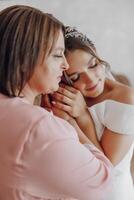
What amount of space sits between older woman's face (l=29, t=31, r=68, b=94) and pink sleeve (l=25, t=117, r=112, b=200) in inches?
5.7

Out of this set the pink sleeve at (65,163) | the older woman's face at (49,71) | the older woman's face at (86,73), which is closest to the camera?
the pink sleeve at (65,163)

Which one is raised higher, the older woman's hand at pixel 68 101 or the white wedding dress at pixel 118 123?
the older woman's hand at pixel 68 101

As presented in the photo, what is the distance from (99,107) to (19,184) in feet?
1.63

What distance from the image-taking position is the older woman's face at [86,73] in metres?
1.30

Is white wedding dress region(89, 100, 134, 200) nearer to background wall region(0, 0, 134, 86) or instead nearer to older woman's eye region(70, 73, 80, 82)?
older woman's eye region(70, 73, 80, 82)

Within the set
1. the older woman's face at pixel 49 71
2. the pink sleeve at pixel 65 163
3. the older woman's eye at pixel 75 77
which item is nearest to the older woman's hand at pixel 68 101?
the older woman's eye at pixel 75 77

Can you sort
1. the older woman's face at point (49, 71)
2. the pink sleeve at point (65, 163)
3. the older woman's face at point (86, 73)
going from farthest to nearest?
the older woman's face at point (86, 73) → the older woman's face at point (49, 71) → the pink sleeve at point (65, 163)

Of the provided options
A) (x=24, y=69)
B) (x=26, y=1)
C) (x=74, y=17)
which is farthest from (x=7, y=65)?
(x=74, y=17)

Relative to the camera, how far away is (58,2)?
179 centimetres

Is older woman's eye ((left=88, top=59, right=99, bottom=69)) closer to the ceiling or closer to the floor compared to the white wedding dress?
closer to the ceiling

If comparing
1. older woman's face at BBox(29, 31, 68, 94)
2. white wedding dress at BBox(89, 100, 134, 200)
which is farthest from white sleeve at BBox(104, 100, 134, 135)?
older woman's face at BBox(29, 31, 68, 94)

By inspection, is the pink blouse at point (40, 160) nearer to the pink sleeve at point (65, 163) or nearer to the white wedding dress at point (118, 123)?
the pink sleeve at point (65, 163)

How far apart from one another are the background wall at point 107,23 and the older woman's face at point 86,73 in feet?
1.76

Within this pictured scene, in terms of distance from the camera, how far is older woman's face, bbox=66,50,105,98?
1297 millimetres
